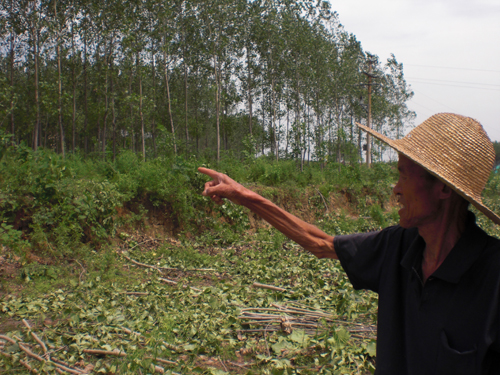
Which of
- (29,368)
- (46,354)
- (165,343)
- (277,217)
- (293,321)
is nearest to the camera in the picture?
(277,217)

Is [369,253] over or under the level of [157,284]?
over

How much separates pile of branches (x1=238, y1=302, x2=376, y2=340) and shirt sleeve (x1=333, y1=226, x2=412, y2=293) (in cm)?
212

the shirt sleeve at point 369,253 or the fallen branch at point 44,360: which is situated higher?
the shirt sleeve at point 369,253

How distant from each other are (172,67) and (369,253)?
30422mm

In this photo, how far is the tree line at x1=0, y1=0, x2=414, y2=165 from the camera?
61.5 feet

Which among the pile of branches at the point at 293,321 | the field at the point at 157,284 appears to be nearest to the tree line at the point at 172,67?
the field at the point at 157,284

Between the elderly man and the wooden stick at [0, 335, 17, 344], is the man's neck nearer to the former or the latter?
the elderly man

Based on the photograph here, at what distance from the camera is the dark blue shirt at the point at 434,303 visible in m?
1.30

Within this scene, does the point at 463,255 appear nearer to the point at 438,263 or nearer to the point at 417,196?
the point at 438,263

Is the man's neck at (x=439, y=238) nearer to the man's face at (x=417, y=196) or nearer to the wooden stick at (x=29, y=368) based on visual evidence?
the man's face at (x=417, y=196)

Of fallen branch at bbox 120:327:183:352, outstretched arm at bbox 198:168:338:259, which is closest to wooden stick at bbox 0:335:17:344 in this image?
fallen branch at bbox 120:327:183:352

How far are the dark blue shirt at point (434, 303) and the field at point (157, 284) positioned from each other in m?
1.85

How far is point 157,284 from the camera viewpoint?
234 inches

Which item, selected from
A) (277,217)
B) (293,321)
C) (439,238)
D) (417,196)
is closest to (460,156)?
(417,196)
